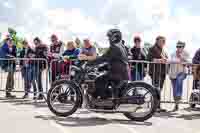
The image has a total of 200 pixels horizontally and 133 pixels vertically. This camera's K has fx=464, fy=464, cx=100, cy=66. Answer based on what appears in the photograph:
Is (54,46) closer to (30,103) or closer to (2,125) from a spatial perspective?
(30,103)

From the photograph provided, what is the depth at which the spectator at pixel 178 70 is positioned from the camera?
11.5 m

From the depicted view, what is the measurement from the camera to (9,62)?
13.0 m

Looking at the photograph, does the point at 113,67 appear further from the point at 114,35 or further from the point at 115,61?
Result: the point at 114,35

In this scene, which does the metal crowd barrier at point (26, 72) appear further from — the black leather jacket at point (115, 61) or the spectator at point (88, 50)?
the black leather jacket at point (115, 61)

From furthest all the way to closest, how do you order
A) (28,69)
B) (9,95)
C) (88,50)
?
1. (9,95)
2. (28,69)
3. (88,50)

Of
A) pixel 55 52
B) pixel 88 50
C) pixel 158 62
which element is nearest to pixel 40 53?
pixel 55 52

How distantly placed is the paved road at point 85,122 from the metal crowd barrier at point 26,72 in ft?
5.45

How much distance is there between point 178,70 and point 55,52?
11.1ft

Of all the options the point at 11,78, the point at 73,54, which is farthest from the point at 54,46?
the point at 11,78

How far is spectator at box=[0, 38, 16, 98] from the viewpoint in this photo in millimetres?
13040

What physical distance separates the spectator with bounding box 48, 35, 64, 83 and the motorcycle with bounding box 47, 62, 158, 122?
8.32 feet

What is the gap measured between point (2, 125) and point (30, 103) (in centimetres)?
336

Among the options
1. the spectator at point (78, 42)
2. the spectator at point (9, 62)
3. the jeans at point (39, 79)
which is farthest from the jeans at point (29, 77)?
the spectator at point (78, 42)

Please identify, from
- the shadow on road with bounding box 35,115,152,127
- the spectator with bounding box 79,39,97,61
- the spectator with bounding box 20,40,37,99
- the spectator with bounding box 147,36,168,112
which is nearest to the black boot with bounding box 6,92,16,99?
the spectator with bounding box 20,40,37,99
